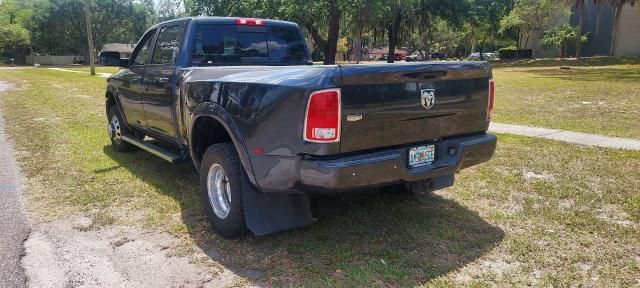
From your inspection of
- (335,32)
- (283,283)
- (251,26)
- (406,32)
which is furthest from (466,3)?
(283,283)

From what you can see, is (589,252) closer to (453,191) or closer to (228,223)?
(453,191)

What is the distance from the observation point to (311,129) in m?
3.29

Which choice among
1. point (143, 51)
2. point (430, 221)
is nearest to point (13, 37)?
point (143, 51)

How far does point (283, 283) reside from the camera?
3.42 metres

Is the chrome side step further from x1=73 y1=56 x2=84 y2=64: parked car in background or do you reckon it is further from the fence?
the fence

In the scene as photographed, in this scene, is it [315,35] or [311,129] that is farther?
[315,35]

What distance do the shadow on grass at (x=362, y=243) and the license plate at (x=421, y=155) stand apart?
0.67m

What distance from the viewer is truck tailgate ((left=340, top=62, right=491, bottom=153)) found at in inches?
133

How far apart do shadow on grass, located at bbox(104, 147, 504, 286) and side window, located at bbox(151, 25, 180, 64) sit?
1513mm

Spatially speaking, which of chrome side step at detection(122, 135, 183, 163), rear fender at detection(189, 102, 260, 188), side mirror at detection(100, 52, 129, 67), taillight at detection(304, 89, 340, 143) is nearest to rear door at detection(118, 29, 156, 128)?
side mirror at detection(100, 52, 129, 67)

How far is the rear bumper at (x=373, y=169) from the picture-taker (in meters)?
3.33

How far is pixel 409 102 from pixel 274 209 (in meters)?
1.30

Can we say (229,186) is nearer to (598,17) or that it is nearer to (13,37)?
(598,17)

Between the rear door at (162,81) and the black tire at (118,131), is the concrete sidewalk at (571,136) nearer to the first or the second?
the rear door at (162,81)
